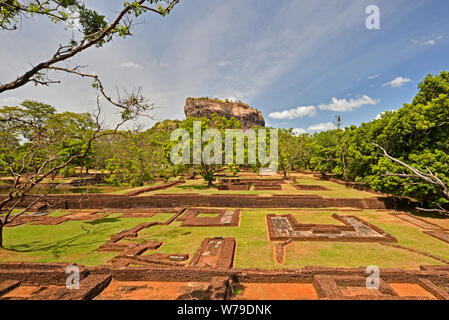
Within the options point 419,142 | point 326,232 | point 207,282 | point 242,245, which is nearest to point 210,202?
point 242,245

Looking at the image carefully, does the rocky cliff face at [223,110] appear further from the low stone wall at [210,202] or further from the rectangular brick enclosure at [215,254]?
the rectangular brick enclosure at [215,254]

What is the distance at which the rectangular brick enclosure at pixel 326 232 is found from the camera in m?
7.73

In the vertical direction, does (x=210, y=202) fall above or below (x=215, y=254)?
above

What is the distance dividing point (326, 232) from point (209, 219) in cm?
560

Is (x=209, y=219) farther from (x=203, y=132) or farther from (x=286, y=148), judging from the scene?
(x=286, y=148)

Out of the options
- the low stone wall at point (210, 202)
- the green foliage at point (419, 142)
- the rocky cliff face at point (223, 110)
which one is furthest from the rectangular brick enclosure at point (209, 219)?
the rocky cliff face at point (223, 110)

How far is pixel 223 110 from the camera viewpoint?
321 ft

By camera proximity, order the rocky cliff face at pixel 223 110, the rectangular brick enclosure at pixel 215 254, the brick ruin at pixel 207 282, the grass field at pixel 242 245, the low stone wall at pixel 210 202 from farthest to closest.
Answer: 1. the rocky cliff face at pixel 223 110
2. the low stone wall at pixel 210 202
3. the grass field at pixel 242 245
4. the rectangular brick enclosure at pixel 215 254
5. the brick ruin at pixel 207 282

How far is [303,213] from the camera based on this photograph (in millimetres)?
11656

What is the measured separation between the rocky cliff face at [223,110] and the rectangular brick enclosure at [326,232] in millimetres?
75993

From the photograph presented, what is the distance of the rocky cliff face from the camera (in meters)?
92.4

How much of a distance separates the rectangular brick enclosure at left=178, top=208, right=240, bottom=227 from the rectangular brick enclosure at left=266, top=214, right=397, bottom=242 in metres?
1.90
